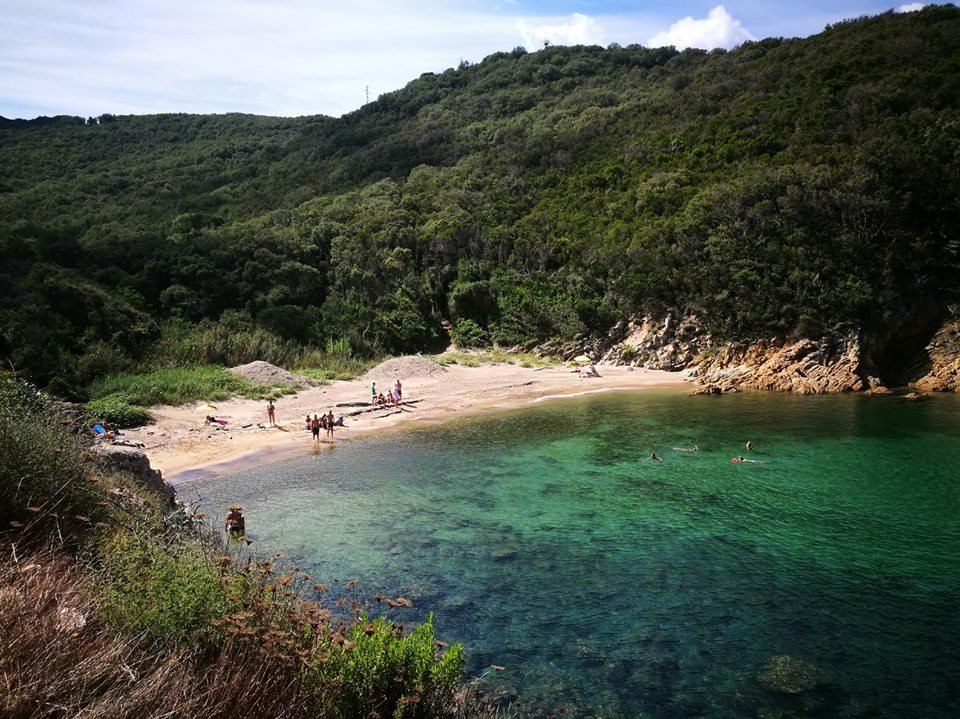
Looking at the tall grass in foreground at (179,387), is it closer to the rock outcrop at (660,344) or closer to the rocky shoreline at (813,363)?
the rock outcrop at (660,344)

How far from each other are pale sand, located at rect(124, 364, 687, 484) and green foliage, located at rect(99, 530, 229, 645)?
14.0 metres

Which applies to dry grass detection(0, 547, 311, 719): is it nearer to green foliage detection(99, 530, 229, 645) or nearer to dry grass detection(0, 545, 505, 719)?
dry grass detection(0, 545, 505, 719)

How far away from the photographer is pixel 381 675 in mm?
5562

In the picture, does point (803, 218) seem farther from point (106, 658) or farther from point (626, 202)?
point (106, 658)

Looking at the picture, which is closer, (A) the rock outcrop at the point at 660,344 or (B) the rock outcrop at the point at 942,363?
(B) the rock outcrop at the point at 942,363

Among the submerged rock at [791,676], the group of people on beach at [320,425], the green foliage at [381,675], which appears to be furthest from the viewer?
the group of people on beach at [320,425]

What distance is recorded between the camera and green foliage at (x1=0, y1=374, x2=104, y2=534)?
6438mm

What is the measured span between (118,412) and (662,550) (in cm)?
2039

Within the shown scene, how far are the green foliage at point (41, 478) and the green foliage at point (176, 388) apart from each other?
18.2 metres

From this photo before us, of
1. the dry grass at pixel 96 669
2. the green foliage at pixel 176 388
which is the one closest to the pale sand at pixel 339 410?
the green foliage at pixel 176 388

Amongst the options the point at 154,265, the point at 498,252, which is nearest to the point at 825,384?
the point at 498,252

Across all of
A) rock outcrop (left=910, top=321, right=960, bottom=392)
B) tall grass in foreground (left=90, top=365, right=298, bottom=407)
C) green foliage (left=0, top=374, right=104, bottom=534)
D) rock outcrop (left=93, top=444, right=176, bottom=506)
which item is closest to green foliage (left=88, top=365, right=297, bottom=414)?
tall grass in foreground (left=90, top=365, right=298, bottom=407)

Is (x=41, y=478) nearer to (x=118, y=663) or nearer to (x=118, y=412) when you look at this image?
(x=118, y=663)

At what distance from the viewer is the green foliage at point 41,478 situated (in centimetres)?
644
